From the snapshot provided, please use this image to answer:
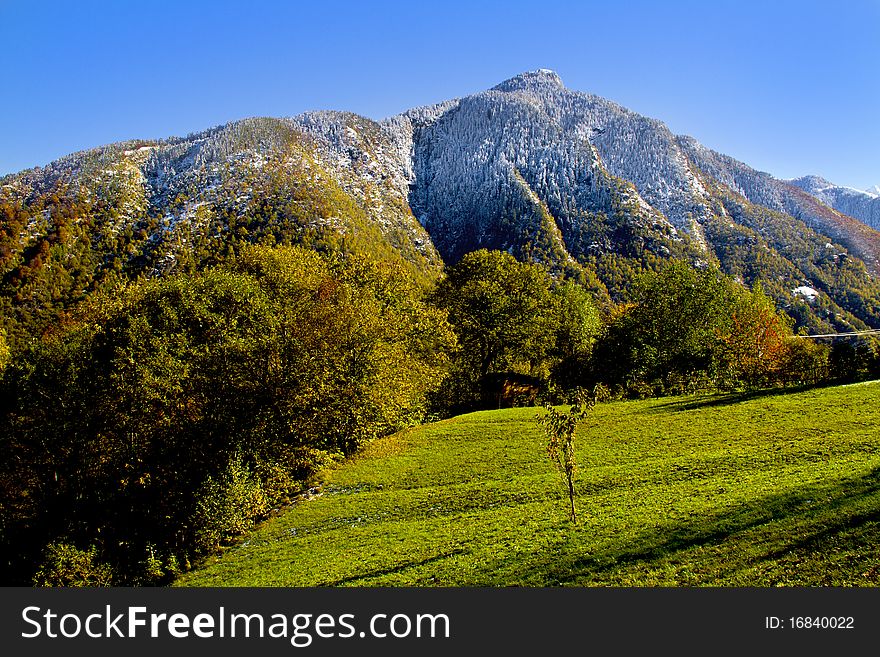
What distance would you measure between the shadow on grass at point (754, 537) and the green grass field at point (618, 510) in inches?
2.8

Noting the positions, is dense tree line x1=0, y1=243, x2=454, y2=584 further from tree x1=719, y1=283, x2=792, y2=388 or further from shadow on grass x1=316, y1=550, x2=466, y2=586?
tree x1=719, y1=283, x2=792, y2=388

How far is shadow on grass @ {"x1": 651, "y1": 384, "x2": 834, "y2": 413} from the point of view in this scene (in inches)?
1704

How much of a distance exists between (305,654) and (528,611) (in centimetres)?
589

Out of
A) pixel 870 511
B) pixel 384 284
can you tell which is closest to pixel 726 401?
pixel 870 511

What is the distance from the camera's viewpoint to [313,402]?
3244 centimetres

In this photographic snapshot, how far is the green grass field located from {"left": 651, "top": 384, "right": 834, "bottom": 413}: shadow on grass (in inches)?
29.8

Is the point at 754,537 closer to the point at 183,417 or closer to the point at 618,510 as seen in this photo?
the point at 618,510

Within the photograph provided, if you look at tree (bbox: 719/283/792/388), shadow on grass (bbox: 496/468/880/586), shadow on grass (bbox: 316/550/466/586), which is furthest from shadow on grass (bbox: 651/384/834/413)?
shadow on grass (bbox: 316/550/466/586)

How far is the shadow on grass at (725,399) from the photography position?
1704 inches

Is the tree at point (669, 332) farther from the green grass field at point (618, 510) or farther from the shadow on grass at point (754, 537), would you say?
the shadow on grass at point (754, 537)

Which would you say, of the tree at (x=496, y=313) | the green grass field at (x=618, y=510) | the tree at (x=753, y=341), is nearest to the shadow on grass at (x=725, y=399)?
the green grass field at (x=618, y=510)

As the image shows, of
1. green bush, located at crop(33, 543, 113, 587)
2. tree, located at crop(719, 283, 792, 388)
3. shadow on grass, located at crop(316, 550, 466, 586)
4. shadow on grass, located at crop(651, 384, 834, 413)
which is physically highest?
tree, located at crop(719, 283, 792, 388)

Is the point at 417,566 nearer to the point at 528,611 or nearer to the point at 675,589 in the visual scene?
the point at 528,611

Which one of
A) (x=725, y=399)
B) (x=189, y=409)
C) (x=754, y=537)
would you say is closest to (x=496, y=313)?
(x=725, y=399)
